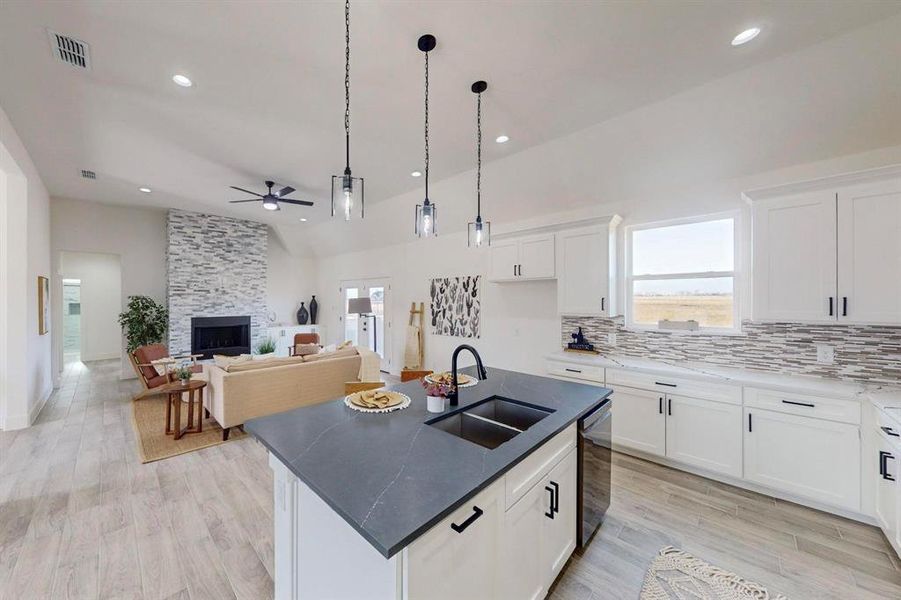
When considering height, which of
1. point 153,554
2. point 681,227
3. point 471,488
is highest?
point 681,227

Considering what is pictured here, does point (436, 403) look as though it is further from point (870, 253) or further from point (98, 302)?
point (98, 302)

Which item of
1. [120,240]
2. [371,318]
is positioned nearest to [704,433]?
[371,318]

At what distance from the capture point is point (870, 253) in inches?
96.8

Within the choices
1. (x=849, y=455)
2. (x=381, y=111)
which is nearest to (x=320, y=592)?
(x=381, y=111)

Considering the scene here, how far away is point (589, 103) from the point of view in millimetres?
2811

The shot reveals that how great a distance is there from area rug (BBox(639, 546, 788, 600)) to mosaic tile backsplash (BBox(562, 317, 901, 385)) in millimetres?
1934

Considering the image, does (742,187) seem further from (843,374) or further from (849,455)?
(849,455)

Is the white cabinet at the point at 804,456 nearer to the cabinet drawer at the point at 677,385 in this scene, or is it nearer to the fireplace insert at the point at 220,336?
the cabinet drawer at the point at 677,385

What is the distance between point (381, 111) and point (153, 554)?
11.7 ft

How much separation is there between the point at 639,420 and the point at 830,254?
6.45 feet

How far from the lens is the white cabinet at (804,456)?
241 cm

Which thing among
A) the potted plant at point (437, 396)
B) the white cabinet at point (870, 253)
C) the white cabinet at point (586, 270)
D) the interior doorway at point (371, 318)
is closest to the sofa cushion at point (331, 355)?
the interior doorway at point (371, 318)

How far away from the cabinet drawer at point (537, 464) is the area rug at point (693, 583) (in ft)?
2.87

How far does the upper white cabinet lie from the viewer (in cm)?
241
